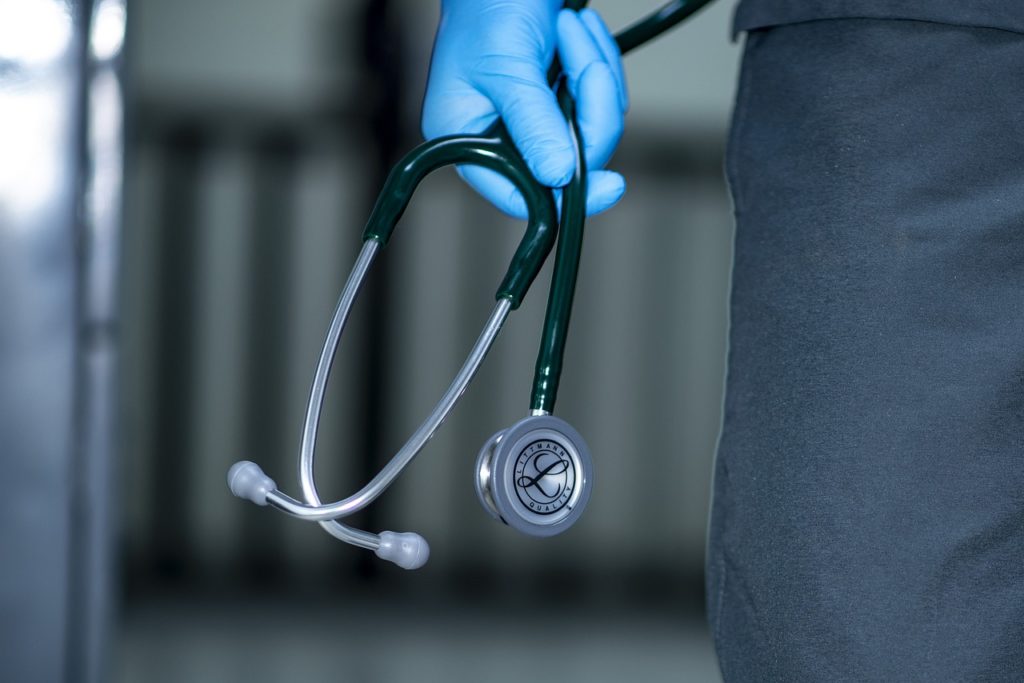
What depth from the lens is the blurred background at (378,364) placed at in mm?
2576

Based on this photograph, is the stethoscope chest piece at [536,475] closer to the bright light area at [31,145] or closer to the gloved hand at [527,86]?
the gloved hand at [527,86]

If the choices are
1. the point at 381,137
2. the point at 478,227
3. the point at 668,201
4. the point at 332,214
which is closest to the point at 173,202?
the point at 332,214

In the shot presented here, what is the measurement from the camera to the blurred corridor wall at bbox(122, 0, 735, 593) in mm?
2678

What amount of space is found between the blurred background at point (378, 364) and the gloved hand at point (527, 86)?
1.85m

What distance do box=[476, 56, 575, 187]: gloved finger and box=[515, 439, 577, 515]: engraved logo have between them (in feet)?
0.64

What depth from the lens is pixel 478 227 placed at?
2.93 metres

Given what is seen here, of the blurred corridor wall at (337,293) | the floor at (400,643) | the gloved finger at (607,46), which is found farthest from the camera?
the blurred corridor wall at (337,293)

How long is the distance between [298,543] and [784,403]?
7.75 ft

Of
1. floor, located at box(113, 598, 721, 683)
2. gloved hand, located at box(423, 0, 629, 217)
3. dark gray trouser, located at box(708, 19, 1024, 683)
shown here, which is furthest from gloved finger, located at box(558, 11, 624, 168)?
floor, located at box(113, 598, 721, 683)

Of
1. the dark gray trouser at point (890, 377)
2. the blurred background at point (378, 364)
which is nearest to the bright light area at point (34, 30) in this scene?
the dark gray trouser at point (890, 377)

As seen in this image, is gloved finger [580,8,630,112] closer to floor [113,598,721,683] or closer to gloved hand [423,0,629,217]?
gloved hand [423,0,629,217]

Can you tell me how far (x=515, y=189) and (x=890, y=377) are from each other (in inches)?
12.5

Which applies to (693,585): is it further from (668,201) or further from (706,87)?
(706,87)

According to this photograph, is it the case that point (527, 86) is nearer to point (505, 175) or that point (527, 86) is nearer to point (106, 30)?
point (505, 175)
